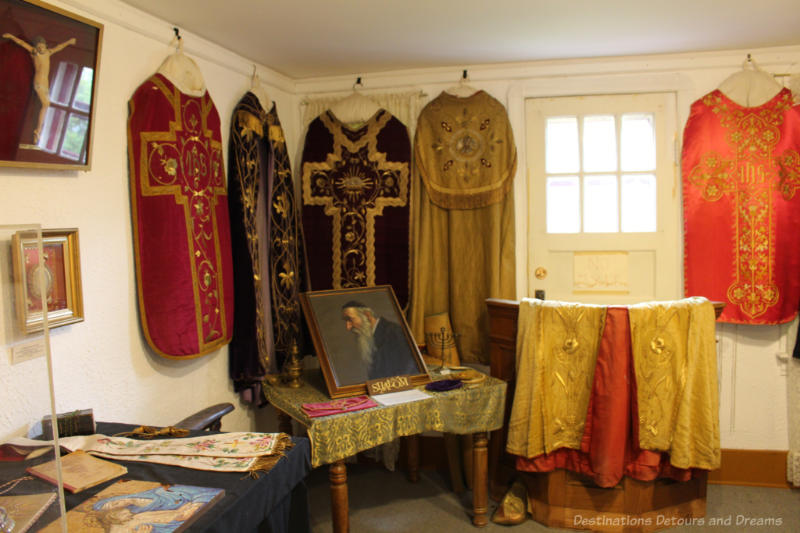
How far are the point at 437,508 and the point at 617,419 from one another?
108cm

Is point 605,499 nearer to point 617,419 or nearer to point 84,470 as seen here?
point 617,419

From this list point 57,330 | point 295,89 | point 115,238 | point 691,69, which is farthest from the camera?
point 295,89

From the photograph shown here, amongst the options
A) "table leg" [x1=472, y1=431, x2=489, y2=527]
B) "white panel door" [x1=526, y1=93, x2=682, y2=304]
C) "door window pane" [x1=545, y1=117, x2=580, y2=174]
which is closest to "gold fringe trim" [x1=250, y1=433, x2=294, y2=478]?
"table leg" [x1=472, y1=431, x2=489, y2=527]

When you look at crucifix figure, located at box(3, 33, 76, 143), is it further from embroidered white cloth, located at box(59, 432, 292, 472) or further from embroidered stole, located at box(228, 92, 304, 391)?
embroidered stole, located at box(228, 92, 304, 391)

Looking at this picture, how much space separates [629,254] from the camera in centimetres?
339

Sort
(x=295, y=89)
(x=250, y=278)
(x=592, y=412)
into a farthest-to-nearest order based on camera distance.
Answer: (x=295, y=89)
(x=250, y=278)
(x=592, y=412)

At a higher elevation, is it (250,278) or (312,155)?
(312,155)

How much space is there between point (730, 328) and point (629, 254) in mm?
692

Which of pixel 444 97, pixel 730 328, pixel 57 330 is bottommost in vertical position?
pixel 730 328

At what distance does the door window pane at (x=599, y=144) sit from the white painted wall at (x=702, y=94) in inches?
6.6

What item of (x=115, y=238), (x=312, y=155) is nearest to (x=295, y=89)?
(x=312, y=155)

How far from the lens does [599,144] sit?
3.41 m

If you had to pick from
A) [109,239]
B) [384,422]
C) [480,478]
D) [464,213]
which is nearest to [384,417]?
[384,422]

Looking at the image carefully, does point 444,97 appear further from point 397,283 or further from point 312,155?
point 397,283
